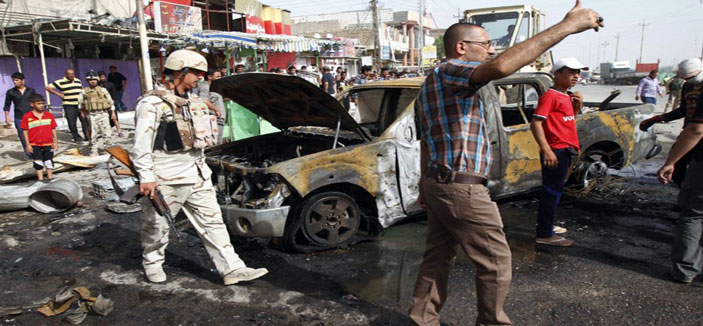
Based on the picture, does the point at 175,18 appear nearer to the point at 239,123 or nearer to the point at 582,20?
the point at 239,123

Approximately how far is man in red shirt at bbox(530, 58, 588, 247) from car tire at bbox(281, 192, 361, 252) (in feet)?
5.40

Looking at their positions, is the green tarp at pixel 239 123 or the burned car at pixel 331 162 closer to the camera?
the burned car at pixel 331 162

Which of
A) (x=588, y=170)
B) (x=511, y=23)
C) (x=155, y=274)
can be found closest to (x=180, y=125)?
(x=155, y=274)

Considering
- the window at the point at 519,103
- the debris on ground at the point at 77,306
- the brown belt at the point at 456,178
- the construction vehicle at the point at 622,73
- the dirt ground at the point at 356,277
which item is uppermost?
the construction vehicle at the point at 622,73

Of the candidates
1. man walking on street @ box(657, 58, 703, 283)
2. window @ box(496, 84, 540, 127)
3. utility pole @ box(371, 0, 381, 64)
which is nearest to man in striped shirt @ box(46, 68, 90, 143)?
window @ box(496, 84, 540, 127)

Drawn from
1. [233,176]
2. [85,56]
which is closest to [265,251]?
[233,176]

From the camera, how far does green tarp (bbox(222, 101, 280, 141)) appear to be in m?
9.77

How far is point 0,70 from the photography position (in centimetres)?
1241

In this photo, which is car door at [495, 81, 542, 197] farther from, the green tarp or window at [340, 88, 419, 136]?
the green tarp

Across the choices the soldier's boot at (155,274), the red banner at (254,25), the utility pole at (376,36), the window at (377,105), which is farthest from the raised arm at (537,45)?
the utility pole at (376,36)

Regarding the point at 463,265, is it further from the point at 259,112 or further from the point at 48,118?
the point at 48,118

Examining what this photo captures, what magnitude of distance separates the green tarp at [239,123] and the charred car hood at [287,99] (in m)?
4.94

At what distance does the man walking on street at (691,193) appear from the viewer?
321cm

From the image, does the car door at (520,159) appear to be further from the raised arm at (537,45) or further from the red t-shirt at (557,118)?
the raised arm at (537,45)
